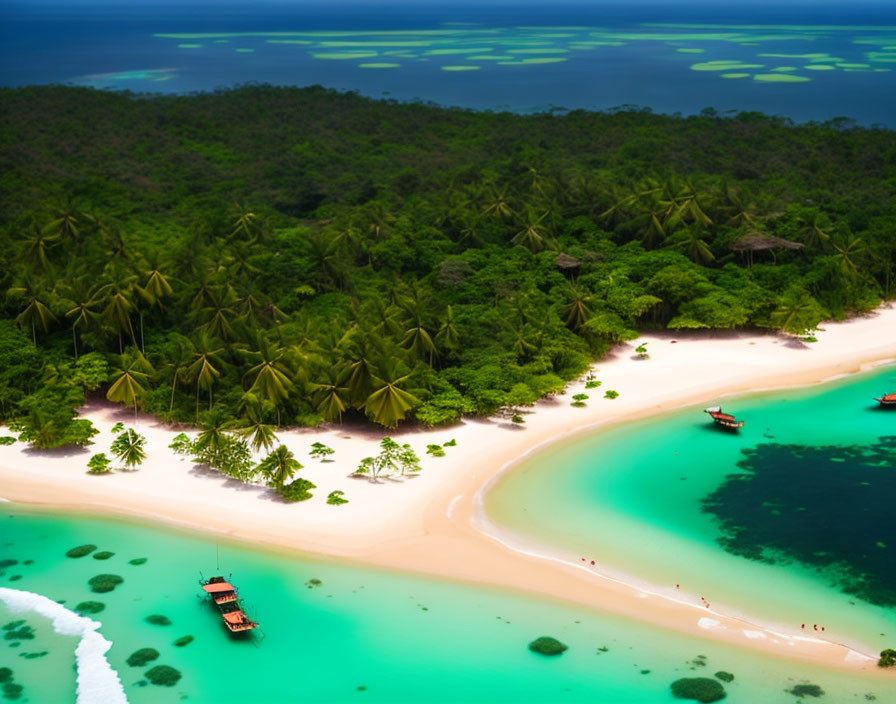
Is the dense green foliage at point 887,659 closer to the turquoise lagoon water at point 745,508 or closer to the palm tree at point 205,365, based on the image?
the turquoise lagoon water at point 745,508

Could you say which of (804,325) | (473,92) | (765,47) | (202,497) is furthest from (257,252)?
(765,47)

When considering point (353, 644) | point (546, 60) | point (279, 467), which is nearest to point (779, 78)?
point (546, 60)

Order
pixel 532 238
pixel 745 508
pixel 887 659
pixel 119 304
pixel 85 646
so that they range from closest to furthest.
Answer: pixel 887 659, pixel 85 646, pixel 745 508, pixel 119 304, pixel 532 238

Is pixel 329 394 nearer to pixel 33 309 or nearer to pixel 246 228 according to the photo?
pixel 33 309

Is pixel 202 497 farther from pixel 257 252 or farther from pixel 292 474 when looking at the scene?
Answer: pixel 257 252

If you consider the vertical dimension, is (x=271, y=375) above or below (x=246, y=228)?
below

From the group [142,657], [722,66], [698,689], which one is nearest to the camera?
[698,689]

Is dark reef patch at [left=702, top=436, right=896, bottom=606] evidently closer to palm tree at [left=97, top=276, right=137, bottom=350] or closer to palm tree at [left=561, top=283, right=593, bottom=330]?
palm tree at [left=561, top=283, right=593, bottom=330]
